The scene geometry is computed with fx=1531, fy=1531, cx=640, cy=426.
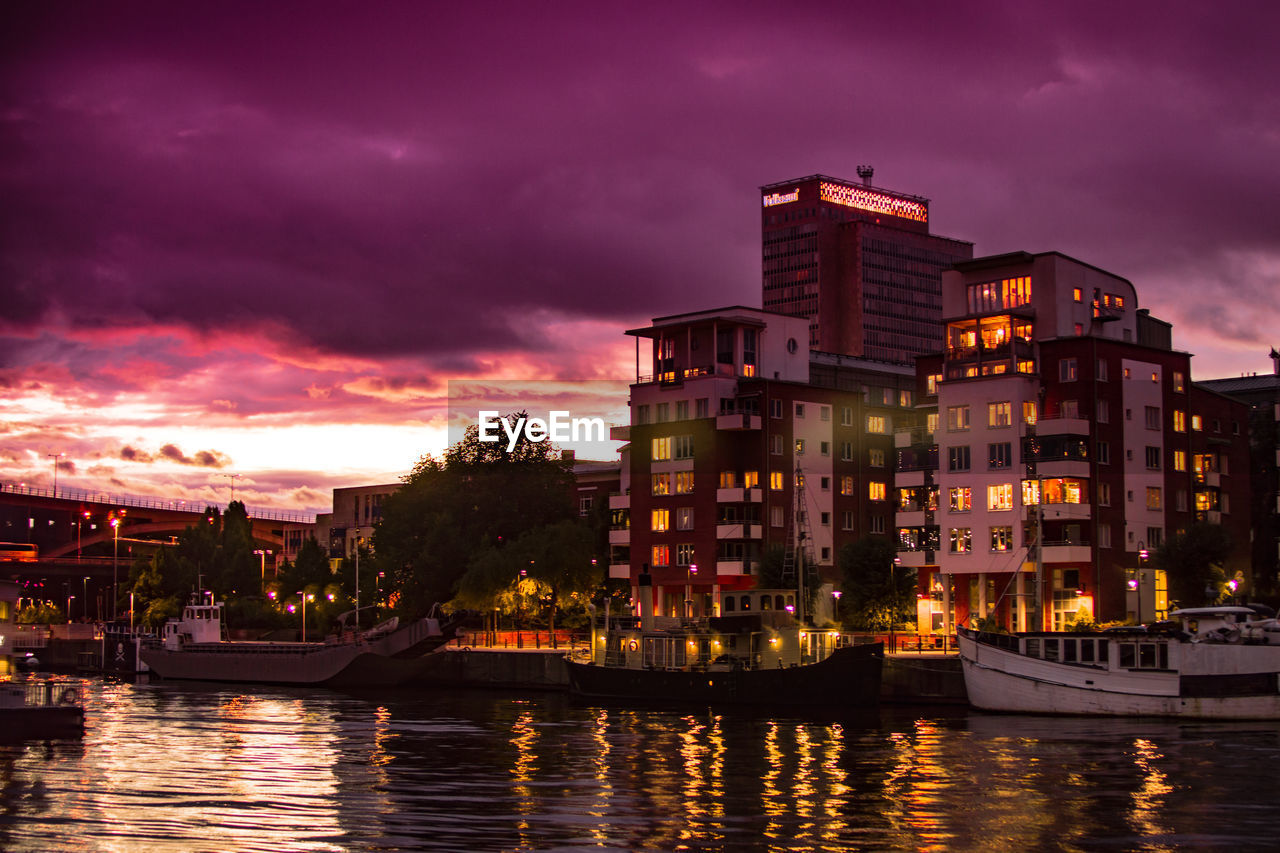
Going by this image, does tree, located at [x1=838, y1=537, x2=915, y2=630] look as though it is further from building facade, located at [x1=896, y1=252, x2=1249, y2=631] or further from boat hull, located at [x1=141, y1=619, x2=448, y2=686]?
boat hull, located at [x1=141, y1=619, x2=448, y2=686]

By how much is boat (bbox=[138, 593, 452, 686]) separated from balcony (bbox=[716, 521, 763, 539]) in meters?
23.5

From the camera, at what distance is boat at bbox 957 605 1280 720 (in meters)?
74.9

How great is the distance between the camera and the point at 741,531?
4838 inches

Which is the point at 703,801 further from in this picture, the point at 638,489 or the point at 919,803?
the point at 638,489

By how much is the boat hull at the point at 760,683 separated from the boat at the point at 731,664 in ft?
0.18

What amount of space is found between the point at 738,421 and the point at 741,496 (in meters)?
6.06

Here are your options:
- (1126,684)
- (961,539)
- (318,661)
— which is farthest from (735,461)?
(1126,684)

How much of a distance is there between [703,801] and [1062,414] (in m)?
67.1

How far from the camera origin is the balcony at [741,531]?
403 feet

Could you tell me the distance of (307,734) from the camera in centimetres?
7131

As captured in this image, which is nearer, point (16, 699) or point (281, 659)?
point (16, 699)

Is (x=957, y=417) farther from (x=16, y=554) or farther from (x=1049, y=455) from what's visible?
(x=16, y=554)

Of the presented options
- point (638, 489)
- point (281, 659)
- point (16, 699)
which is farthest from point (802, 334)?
point (16, 699)

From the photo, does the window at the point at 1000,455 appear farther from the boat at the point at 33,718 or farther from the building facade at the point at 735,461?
the boat at the point at 33,718
